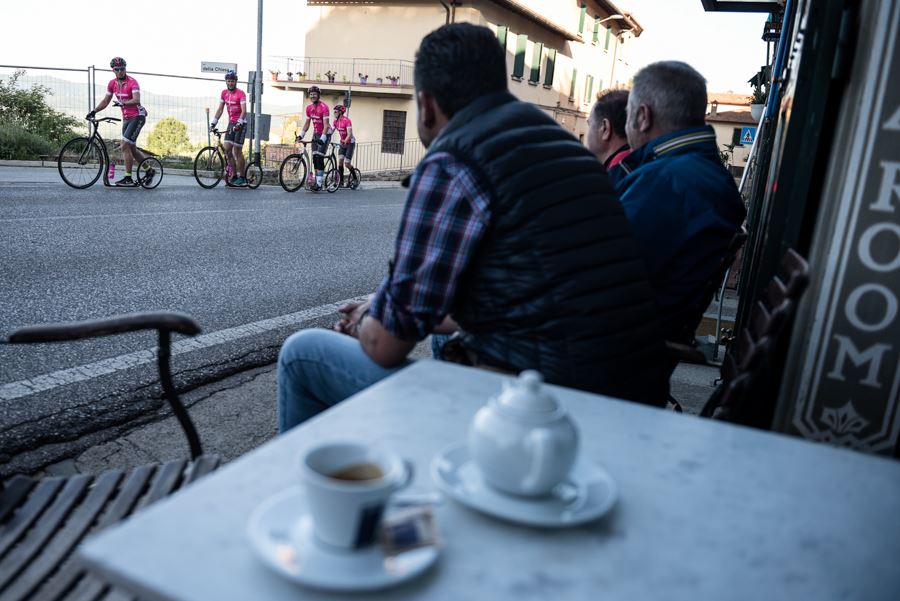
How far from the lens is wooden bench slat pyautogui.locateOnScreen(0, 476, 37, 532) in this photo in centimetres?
153

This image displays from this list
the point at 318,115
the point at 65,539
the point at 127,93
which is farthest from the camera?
the point at 318,115

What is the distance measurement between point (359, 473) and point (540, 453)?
225mm

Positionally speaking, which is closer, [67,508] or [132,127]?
[67,508]

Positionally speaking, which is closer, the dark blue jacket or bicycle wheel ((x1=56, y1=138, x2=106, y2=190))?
the dark blue jacket

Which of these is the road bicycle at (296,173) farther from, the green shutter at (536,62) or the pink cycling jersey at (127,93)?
the green shutter at (536,62)

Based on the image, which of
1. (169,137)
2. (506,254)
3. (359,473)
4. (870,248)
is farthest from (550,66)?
(359,473)

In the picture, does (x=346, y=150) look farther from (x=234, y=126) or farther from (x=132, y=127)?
(x=132, y=127)

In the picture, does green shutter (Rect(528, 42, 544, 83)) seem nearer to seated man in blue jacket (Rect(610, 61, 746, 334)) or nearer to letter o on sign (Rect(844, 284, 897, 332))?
seated man in blue jacket (Rect(610, 61, 746, 334))

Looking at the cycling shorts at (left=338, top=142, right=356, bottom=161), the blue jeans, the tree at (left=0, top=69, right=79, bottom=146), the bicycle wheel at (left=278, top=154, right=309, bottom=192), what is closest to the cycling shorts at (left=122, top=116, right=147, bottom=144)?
the bicycle wheel at (left=278, top=154, right=309, bottom=192)

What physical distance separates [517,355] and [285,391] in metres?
0.74

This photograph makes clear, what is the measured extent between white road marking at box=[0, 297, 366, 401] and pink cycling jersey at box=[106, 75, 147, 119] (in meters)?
8.23

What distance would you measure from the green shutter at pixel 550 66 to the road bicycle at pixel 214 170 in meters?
23.0

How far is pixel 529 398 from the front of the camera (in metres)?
0.99

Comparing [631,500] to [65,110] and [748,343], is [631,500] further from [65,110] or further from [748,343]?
[65,110]
